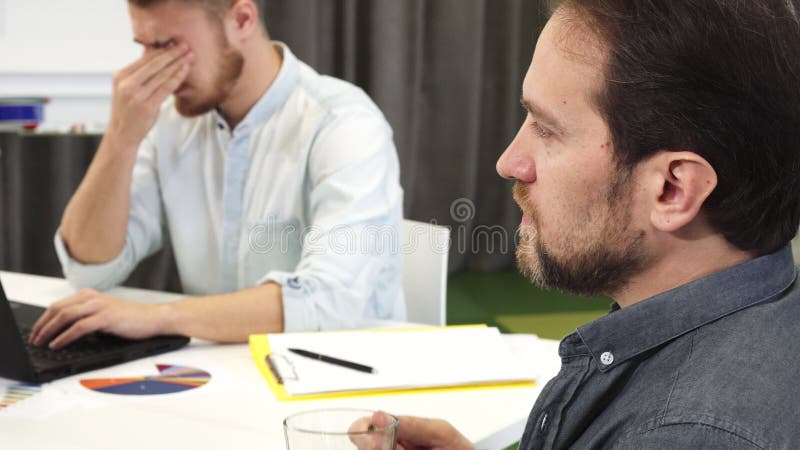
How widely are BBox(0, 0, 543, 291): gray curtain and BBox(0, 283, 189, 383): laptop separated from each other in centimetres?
189

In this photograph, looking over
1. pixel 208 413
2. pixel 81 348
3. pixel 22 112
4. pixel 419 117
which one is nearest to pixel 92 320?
pixel 81 348

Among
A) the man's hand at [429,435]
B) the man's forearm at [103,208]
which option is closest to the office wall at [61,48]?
the man's forearm at [103,208]

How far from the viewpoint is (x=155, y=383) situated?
130 centimetres

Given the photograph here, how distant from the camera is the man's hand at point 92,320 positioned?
4.74 ft

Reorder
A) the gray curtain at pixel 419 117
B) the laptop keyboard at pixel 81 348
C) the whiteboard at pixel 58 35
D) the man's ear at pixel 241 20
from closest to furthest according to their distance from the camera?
the laptop keyboard at pixel 81 348
the man's ear at pixel 241 20
the whiteboard at pixel 58 35
the gray curtain at pixel 419 117

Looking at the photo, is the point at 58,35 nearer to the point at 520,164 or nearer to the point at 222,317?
the point at 222,317

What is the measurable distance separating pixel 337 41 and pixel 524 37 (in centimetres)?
90

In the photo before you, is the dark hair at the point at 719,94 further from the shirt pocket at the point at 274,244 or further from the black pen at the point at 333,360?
Result: the shirt pocket at the point at 274,244

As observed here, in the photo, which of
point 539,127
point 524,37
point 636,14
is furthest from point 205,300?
point 524,37

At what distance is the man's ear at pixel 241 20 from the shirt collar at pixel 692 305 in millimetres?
1384

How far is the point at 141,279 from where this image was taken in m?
3.49

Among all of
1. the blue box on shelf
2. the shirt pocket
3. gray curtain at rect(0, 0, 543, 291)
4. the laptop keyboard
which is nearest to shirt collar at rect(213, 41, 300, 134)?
the shirt pocket

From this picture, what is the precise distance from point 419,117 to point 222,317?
2.56 meters

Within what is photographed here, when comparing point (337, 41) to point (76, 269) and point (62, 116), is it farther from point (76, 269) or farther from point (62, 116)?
point (76, 269)
